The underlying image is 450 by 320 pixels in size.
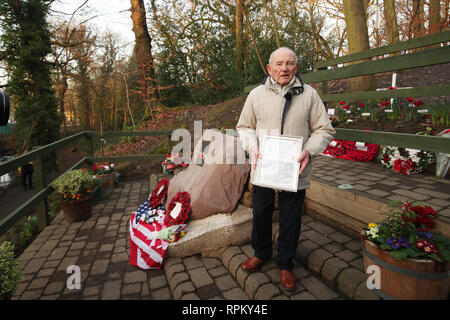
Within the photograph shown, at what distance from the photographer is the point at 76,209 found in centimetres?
426

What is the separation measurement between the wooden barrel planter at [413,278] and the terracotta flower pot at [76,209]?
4.04 meters

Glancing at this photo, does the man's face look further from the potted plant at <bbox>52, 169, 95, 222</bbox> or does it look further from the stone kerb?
the potted plant at <bbox>52, 169, 95, 222</bbox>

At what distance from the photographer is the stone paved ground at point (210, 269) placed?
7.53ft

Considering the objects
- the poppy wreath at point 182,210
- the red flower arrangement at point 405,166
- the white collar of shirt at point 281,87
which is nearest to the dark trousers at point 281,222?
the white collar of shirt at point 281,87

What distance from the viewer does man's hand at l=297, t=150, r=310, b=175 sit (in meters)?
1.93

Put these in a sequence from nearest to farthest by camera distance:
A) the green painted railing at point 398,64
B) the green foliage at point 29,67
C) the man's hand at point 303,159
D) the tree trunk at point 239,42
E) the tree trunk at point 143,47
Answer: the man's hand at point 303,159
the green painted railing at point 398,64
the tree trunk at point 143,47
the tree trunk at point 239,42
the green foliage at point 29,67

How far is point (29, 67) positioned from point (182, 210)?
12.8 meters

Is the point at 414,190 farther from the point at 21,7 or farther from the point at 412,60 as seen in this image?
the point at 21,7

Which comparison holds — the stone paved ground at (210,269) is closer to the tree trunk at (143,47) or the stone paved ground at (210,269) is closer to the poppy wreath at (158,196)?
the poppy wreath at (158,196)
